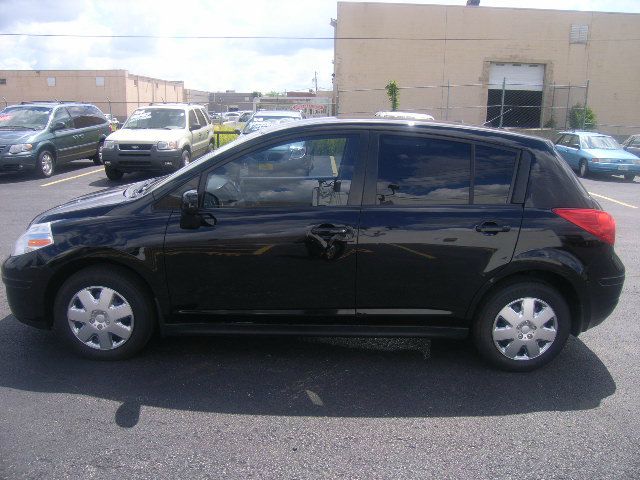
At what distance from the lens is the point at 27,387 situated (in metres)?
3.96

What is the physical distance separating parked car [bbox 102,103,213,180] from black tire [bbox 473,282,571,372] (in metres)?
10.4

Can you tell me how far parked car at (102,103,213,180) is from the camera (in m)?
13.4

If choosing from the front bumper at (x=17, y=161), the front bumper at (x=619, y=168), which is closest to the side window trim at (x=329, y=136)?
the front bumper at (x=17, y=161)

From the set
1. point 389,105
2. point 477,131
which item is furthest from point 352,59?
point 477,131

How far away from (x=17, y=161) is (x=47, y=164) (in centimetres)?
91

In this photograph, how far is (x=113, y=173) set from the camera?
14.1 metres

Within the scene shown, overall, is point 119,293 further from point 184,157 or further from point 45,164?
point 45,164

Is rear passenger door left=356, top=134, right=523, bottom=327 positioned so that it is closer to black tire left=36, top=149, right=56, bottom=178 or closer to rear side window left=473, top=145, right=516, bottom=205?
rear side window left=473, top=145, right=516, bottom=205

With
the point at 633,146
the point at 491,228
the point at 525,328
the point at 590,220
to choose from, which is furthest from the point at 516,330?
the point at 633,146

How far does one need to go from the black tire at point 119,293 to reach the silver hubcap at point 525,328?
2.49m

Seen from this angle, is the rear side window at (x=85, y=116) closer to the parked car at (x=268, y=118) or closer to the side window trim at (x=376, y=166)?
the parked car at (x=268, y=118)

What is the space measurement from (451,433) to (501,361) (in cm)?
96

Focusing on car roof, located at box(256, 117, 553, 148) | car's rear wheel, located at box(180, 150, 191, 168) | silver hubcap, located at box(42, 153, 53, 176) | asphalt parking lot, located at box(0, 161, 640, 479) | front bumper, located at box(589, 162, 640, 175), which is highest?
car roof, located at box(256, 117, 553, 148)

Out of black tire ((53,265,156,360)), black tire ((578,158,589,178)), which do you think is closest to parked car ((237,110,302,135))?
black tire ((578,158,589,178))
